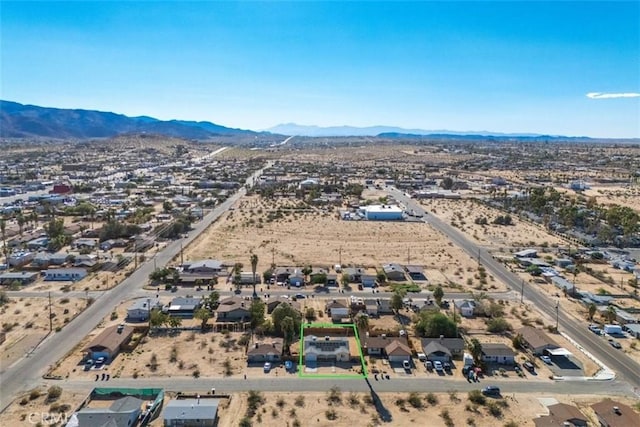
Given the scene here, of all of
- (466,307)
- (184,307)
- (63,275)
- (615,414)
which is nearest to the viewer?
(615,414)

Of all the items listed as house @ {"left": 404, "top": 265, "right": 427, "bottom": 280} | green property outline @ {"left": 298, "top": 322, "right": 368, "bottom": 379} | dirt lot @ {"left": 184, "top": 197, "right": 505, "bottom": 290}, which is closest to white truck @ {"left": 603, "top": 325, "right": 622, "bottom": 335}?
dirt lot @ {"left": 184, "top": 197, "right": 505, "bottom": 290}

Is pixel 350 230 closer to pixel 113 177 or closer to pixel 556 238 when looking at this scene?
pixel 556 238

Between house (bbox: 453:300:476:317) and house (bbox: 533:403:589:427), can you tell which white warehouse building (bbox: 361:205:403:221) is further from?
house (bbox: 533:403:589:427)

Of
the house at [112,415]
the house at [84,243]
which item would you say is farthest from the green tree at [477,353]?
the house at [84,243]

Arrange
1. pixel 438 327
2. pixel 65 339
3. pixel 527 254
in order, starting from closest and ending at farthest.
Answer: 1. pixel 65 339
2. pixel 438 327
3. pixel 527 254

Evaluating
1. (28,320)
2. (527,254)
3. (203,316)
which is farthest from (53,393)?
(527,254)

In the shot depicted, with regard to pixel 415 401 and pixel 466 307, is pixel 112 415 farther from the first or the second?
pixel 466 307
